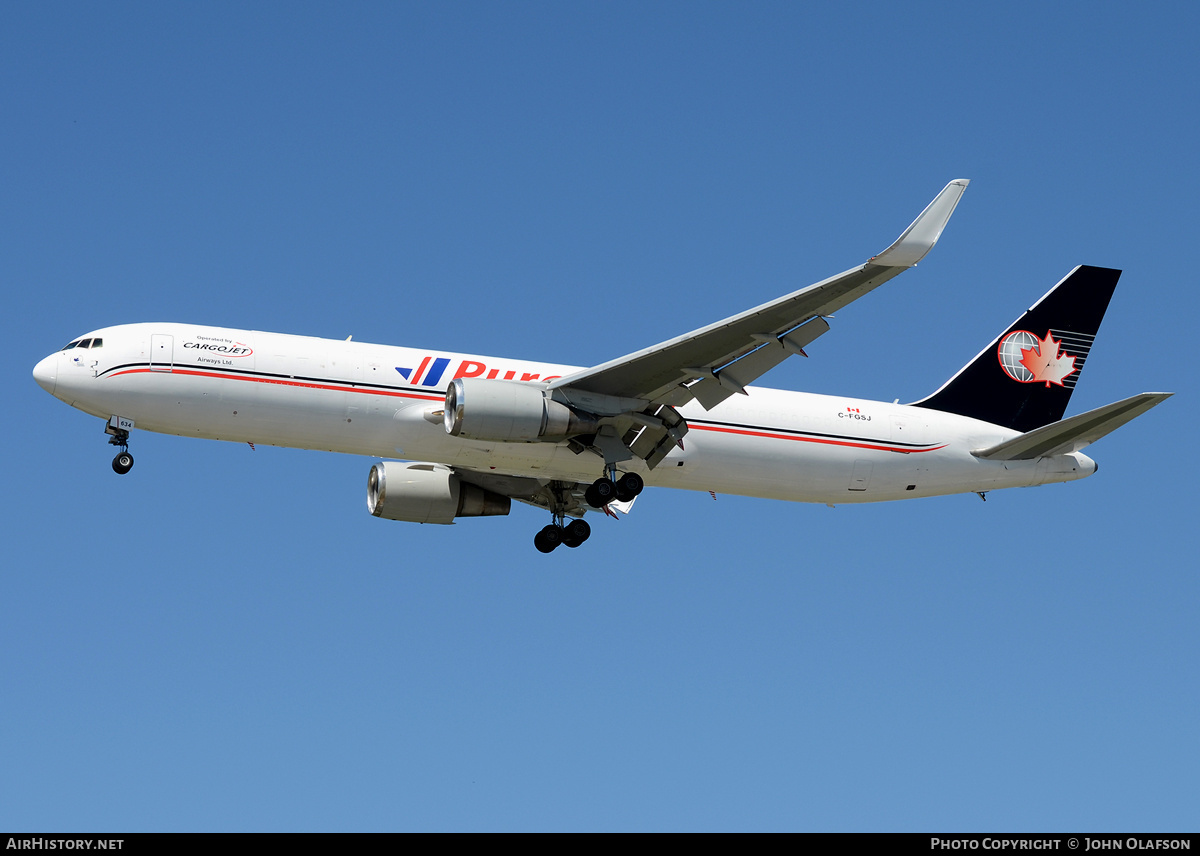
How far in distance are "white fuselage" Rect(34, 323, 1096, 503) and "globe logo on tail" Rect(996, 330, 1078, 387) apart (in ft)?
9.81

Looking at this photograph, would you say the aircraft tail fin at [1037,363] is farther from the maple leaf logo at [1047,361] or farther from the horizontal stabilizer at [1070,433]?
the horizontal stabilizer at [1070,433]

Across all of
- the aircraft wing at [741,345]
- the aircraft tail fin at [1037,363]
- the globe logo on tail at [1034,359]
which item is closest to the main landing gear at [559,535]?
the aircraft wing at [741,345]

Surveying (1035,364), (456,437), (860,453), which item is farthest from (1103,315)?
(456,437)

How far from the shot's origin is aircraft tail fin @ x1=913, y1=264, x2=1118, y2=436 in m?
37.3

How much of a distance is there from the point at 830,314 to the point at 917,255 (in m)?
2.95

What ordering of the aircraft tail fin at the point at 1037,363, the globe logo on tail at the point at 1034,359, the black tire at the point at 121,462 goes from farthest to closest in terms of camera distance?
the globe logo on tail at the point at 1034,359, the aircraft tail fin at the point at 1037,363, the black tire at the point at 121,462

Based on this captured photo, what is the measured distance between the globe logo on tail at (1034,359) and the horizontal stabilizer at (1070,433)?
200cm

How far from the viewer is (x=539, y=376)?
33406mm

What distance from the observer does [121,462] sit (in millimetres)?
32062

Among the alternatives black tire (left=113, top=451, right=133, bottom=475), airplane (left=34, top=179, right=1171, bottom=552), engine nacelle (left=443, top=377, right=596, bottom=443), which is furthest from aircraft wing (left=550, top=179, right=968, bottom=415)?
black tire (left=113, top=451, right=133, bottom=475)

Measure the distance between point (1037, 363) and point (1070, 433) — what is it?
157 inches

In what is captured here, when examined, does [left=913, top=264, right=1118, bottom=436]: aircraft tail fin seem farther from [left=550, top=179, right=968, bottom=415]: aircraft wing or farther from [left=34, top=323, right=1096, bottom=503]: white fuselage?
[left=550, top=179, right=968, bottom=415]: aircraft wing

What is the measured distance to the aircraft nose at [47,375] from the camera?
103 ft
